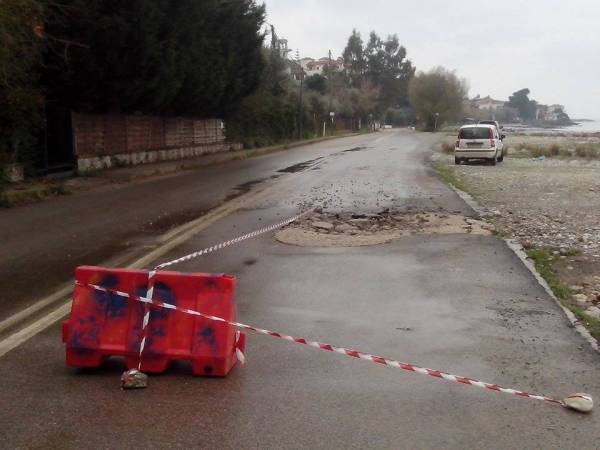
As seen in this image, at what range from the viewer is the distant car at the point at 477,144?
28781 mm

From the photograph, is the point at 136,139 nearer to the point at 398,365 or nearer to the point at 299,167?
the point at 299,167

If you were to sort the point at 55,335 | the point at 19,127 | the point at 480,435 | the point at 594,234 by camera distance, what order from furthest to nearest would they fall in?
the point at 19,127 < the point at 594,234 < the point at 55,335 < the point at 480,435

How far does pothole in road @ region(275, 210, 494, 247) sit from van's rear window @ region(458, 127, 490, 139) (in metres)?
16.9

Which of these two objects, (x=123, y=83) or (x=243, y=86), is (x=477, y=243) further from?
(x=243, y=86)

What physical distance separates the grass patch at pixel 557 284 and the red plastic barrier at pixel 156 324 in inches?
129

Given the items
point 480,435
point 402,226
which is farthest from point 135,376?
point 402,226

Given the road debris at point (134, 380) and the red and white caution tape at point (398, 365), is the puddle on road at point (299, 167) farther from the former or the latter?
the road debris at point (134, 380)

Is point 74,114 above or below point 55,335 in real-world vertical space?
above

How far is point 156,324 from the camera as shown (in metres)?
5.07

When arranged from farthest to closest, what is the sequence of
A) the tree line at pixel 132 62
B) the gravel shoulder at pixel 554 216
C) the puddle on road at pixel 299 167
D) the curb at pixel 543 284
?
the puddle on road at pixel 299 167 → the tree line at pixel 132 62 → the gravel shoulder at pixel 554 216 → the curb at pixel 543 284

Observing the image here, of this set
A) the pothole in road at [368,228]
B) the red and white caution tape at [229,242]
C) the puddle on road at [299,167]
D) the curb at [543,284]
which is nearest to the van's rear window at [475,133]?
the puddle on road at [299,167]

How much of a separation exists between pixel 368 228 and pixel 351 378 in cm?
718

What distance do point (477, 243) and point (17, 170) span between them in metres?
13.0

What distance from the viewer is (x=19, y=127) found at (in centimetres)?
1783
